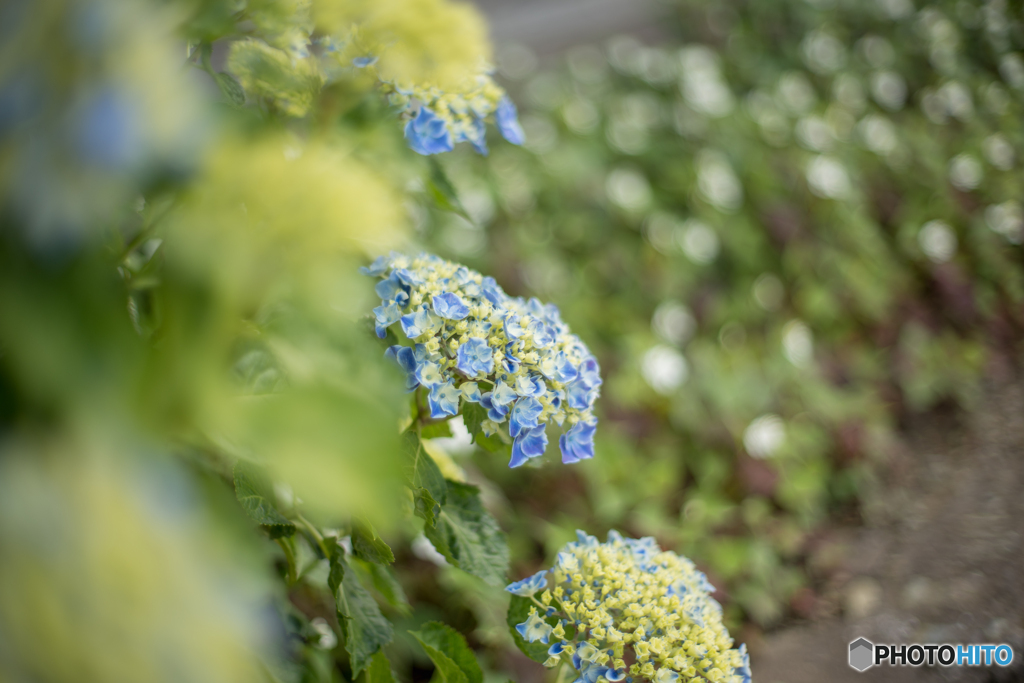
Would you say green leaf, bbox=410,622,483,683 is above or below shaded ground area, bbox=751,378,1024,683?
above

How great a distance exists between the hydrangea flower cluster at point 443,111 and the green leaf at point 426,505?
1.28 feet

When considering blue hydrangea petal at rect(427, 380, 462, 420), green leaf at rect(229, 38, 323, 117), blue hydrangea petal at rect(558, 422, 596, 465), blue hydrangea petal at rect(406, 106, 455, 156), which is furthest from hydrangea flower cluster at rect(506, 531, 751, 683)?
green leaf at rect(229, 38, 323, 117)

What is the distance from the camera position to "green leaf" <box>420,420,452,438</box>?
78 cm

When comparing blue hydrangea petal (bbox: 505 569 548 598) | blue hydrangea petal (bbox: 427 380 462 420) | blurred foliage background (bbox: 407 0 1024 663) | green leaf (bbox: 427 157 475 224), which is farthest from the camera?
blurred foliage background (bbox: 407 0 1024 663)

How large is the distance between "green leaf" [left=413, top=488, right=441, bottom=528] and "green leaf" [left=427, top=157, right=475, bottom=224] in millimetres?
388

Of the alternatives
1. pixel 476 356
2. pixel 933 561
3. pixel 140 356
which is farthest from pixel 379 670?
pixel 933 561

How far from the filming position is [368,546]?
2.35 ft

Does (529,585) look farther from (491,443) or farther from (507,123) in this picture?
(507,123)

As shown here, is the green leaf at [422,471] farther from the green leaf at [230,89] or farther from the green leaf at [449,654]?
the green leaf at [230,89]

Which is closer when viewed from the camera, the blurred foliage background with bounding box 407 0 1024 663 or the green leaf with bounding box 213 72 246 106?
A: the green leaf with bounding box 213 72 246 106

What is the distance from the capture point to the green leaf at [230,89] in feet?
2.53

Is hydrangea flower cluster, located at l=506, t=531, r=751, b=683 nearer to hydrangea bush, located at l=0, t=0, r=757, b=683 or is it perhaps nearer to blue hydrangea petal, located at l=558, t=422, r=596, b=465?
blue hydrangea petal, located at l=558, t=422, r=596, b=465

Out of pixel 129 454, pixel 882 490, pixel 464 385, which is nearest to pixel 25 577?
pixel 129 454

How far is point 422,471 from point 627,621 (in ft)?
0.91
